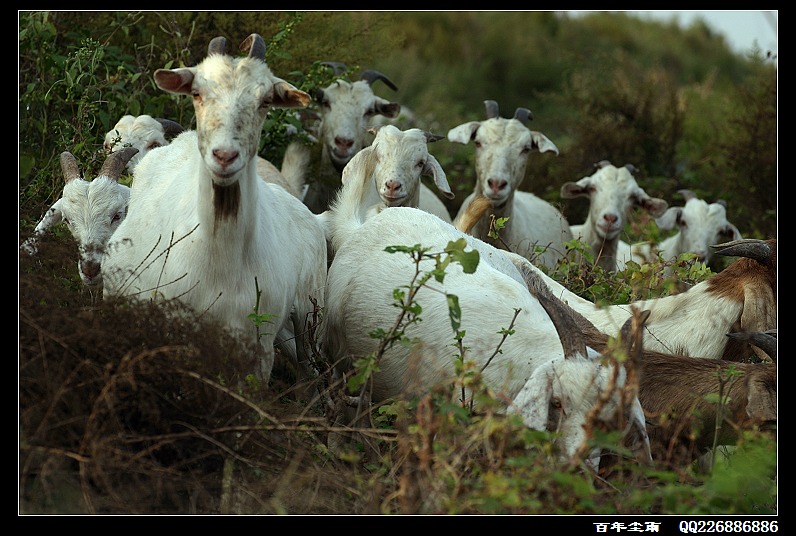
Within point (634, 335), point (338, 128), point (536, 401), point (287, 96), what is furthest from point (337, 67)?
point (634, 335)

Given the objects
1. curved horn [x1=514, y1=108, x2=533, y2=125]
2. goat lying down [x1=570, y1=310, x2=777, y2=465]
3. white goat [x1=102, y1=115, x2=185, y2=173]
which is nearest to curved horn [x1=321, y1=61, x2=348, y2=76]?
curved horn [x1=514, y1=108, x2=533, y2=125]

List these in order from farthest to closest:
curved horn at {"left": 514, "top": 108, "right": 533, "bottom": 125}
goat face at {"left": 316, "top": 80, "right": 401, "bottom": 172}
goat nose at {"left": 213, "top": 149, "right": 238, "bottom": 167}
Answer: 1. curved horn at {"left": 514, "top": 108, "right": 533, "bottom": 125}
2. goat face at {"left": 316, "top": 80, "right": 401, "bottom": 172}
3. goat nose at {"left": 213, "top": 149, "right": 238, "bottom": 167}

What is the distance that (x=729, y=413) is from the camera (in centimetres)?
527

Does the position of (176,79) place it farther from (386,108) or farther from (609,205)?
(609,205)

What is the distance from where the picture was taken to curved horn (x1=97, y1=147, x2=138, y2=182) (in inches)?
259

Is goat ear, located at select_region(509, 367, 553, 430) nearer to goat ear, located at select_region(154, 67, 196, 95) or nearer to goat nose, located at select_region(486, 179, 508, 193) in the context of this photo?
goat ear, located at select_region(154, 67, 196, 95)

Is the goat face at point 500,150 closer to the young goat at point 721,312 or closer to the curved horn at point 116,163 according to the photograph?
the young goat at point 721,312

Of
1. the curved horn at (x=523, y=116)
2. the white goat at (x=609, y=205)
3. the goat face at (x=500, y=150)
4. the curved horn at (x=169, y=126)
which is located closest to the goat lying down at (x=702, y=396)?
the goat face at (x=500, y=150)

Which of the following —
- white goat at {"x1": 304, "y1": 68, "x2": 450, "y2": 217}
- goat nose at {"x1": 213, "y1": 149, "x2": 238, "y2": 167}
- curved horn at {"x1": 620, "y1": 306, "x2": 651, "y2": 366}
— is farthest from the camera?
white goat at {"x1": 304, "y1": 68, "x2": 450, "y2": 217}

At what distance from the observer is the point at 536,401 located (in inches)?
187

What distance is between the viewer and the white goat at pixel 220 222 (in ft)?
15.8

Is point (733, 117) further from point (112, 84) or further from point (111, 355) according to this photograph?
point (111, 355)

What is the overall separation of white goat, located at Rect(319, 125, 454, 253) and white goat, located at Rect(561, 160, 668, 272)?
1.99m

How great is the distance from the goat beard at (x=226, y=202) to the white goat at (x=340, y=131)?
4.03m
